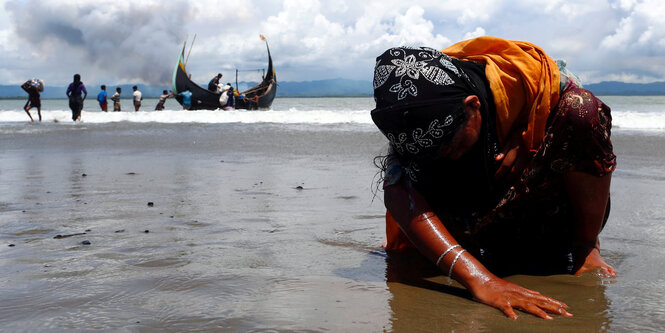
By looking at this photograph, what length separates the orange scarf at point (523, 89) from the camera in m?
1.70

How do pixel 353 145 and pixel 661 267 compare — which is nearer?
pixel 661 267

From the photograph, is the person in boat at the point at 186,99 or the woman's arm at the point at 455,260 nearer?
the woman's arm at the point at 455,260

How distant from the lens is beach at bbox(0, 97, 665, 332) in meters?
1.52

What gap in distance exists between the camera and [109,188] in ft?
13.5

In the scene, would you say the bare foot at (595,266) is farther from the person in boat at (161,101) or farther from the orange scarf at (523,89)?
the person in boat at (161,101)

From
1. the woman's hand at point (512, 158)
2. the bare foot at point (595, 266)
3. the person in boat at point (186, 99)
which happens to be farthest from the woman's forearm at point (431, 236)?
the person in boat at point (186, 99)

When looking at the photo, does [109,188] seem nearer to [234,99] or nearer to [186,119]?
[186,119]

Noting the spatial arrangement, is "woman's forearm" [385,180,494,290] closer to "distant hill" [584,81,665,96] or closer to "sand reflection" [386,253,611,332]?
"sand reflection" [386,253,611,332]

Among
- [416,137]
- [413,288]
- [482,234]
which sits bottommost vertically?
[413,288]

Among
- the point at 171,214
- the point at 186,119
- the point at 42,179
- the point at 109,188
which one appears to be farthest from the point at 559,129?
the point at 186,119

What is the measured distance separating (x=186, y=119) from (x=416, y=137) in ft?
51.0

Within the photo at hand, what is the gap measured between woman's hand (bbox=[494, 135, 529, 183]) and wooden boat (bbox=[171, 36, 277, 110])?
2251 cm

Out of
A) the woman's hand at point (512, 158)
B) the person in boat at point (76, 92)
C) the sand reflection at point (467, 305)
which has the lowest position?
the sand reflection at point (467, 305)

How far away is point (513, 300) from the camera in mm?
1577
